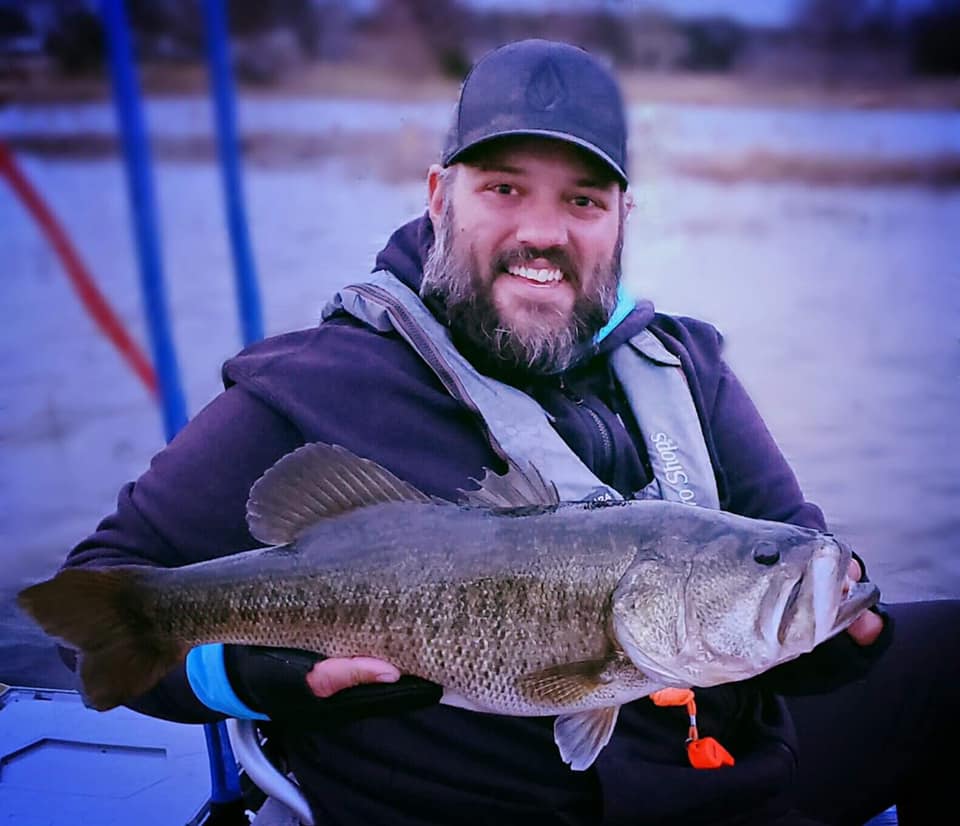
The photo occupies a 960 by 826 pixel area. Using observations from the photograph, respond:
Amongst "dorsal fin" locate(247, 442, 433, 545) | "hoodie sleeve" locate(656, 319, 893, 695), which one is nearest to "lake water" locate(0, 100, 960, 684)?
"hoodie sleeve" locate(656, 319, 893, 695)

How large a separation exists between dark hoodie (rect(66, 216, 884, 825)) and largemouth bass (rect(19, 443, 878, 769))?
178 mm

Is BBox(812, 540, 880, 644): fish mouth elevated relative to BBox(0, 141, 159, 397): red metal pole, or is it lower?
lower

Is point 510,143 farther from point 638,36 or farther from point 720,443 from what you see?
point 638,36

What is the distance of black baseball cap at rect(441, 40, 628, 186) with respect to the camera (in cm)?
175

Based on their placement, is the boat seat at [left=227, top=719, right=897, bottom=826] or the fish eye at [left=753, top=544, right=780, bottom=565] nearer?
the fish eye at [left=753, top=544, right=780, bottom=565]

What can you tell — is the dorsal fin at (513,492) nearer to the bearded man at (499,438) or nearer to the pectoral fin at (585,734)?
the bearded man at (499,438)

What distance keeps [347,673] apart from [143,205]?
1.26m

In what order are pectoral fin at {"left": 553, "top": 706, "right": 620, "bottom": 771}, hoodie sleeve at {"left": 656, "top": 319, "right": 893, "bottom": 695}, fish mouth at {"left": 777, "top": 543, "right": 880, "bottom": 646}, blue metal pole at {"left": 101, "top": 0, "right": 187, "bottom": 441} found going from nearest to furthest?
fish mouth at {"left": 777, "top": 543, "right": 880, "bottom": 646} < pectoral fin at {"left": 553, "top": 706, "right": 620, "bottom": 771} < hoodie sleeve at {"left": 656, "top": 319, "right": 893, "bottom": 695} < blue metal pole at {"left": 101, "top": 0, "right": 187, "bottom": 441}

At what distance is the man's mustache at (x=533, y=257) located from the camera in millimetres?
1799

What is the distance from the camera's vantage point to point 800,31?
3102 mm

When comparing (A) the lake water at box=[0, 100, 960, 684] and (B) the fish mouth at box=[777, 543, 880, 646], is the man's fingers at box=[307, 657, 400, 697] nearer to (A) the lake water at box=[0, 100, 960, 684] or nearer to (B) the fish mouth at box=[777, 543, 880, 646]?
(B) the fish mouth at box=[777, 543, 880, 646]

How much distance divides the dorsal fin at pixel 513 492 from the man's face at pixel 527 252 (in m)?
0.39

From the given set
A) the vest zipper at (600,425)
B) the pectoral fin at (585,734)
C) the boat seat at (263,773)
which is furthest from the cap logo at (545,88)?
the boat seat at (263,773)

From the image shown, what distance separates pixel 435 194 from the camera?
6.48 ft
